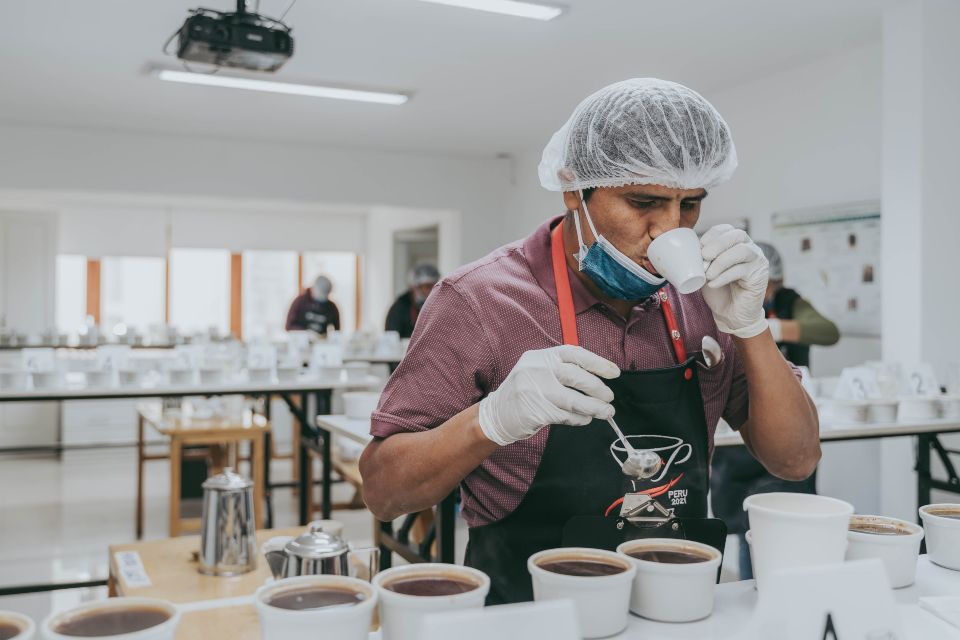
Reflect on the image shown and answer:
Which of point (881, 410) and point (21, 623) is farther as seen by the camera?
point (881, 410)

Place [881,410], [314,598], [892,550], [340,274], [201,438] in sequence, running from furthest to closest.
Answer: [340,274] → [201,438] → [881,410] → [892,550] → [314,598]

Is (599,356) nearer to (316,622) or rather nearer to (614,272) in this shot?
(614,272)

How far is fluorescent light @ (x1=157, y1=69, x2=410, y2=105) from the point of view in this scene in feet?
19.2

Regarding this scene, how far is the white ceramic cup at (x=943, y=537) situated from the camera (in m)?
1.22

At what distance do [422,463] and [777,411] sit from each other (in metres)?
0.64

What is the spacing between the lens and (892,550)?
1.13 m

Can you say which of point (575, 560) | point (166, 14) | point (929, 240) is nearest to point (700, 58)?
point (929, 240)

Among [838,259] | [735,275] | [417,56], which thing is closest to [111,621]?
[735,275]

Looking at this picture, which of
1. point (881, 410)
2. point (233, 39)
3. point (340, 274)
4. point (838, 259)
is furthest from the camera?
point (340, 274)

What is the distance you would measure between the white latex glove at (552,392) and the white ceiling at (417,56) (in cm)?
368

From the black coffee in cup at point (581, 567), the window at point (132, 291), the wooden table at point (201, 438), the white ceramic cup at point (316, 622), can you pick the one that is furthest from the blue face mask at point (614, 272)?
the window at point (132, 291)

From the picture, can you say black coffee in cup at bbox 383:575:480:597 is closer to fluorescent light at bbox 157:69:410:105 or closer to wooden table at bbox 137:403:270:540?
wooden table at bbox 137:403:270:540

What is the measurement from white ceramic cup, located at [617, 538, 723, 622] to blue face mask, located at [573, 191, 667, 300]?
1.69ft

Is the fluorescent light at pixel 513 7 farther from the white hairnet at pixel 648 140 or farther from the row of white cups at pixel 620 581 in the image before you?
the row of white cups at pixel 620 581
